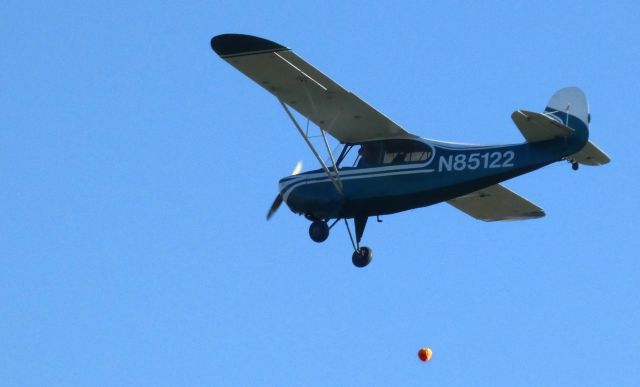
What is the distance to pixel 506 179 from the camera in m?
33.2

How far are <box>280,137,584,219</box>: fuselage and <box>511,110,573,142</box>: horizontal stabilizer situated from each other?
0.39 feet

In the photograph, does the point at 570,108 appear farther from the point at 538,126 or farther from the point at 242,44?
the point at 242,44

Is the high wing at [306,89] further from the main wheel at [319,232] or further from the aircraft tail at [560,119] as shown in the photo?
the aircraft tail at [560,119]

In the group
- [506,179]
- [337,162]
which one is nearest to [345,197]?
[337,162]

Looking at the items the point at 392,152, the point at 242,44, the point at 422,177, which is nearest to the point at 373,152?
the point at 392,152

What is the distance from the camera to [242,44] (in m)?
33.3

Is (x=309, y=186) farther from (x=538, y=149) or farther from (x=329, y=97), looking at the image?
(x=538, y=149)

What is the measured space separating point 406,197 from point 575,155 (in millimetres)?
3480

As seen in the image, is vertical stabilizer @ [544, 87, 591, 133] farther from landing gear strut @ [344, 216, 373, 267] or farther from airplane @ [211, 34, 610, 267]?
landing gear strut @ [344, 216, 373, 267]

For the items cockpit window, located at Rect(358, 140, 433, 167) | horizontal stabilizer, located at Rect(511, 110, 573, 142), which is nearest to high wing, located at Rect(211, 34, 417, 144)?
cockpit window, located at Rect(358, 140, 433, 167)

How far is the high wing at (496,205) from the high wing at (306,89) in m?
3.40

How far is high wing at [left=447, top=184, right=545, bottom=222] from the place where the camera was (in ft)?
123

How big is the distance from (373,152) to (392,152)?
0.42 m

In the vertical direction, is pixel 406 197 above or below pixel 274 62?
below
